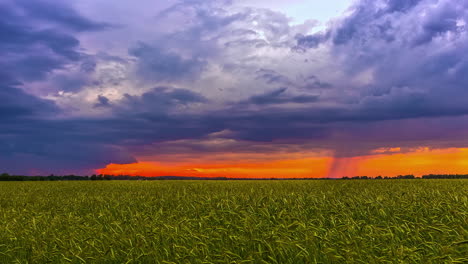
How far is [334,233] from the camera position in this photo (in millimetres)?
7781

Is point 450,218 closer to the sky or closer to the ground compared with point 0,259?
closer to the sky

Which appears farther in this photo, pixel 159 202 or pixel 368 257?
pixel 159 202

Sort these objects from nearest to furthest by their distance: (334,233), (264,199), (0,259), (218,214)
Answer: (334,233), (0,259), (218,214), (264,199)

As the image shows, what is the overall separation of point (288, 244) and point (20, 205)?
1555cm

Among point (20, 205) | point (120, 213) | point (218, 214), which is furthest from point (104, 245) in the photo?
point (20, 205)

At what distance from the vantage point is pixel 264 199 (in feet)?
43.5

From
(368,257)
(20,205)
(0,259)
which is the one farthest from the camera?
(20,205)

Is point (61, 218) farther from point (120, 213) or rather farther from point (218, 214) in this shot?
point (218, 214)

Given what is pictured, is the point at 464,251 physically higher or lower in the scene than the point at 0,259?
higher

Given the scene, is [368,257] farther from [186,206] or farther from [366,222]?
[186,206]

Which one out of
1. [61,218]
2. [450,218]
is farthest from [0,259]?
[450,218]

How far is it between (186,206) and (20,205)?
32.0ft

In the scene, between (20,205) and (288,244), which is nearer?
(288,244)

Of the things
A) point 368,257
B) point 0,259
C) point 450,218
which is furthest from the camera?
point 450,218
